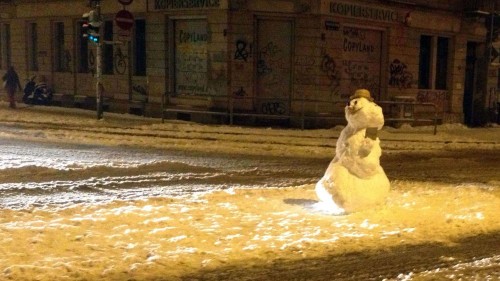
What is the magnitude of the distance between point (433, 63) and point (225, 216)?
59.2ft

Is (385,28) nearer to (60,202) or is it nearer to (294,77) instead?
(294,77)

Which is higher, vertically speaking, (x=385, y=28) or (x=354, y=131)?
(x=385, y=28)

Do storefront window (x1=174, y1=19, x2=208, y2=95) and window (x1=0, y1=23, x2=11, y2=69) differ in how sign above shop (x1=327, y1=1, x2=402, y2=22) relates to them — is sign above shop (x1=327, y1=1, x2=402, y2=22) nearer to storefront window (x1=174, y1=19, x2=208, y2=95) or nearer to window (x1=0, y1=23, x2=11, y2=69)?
storefront window (x1=174, y1=19, x2=208, y2=95)

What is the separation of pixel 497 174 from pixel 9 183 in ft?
28.4

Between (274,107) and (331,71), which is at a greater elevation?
(331,71)

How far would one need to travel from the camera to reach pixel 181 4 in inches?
787

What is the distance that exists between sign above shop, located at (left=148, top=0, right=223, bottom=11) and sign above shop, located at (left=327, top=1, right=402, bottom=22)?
369cm

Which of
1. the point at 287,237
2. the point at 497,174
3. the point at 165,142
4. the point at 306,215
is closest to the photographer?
the point at 287,237

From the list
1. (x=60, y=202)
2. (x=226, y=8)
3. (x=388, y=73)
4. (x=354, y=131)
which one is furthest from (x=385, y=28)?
(x=60, y=202)

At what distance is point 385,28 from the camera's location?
2112cm

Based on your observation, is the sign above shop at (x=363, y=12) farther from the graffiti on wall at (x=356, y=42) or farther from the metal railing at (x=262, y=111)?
the metal railing at (x=262, y=111)

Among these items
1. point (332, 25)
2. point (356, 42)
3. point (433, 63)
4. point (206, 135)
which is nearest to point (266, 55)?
point (332, 25)

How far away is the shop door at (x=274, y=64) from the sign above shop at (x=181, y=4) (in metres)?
1.60

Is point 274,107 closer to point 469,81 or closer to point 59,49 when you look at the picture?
point 59,49
